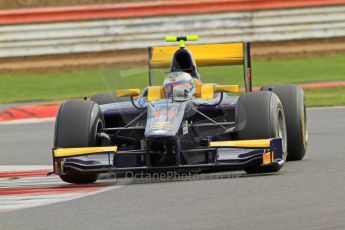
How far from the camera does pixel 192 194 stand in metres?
9.22

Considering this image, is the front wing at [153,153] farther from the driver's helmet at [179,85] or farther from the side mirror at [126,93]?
the side mirror at [126,93]

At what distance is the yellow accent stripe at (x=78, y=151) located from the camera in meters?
10.4

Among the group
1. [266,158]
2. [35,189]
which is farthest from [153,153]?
[35,189]

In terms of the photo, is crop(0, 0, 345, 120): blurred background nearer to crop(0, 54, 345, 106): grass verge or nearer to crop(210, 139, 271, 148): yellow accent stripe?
crop(0, 54, 345, 106): grass verge

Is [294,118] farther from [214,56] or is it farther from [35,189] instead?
[35,189]

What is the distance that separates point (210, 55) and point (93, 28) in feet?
46.6

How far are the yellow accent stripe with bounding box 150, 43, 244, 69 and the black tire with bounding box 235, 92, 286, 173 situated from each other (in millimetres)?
1822

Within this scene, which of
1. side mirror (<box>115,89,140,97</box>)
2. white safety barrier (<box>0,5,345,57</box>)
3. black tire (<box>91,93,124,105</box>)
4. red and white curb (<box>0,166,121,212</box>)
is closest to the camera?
red and white curb (<box>0,166,121,212</box>)

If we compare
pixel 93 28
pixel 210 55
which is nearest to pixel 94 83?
pixel 93 28

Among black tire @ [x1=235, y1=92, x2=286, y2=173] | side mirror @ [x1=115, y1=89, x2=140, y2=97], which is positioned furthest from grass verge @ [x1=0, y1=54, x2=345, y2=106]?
black tire @ [x1=235, y1=92, x2=286, y2=173]

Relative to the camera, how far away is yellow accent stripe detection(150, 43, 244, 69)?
41.0 feet

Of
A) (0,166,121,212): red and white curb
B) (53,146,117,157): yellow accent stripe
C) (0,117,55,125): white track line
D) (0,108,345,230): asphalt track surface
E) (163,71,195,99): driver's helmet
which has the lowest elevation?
(0,117,55,125): white track line

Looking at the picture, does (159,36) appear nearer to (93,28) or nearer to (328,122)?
(93,28)

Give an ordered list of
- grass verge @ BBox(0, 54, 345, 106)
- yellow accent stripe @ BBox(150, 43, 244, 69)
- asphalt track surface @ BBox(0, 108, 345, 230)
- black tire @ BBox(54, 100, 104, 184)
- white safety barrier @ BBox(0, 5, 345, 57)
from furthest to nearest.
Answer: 1. white safety barrier @ BBox(0, 5, 345, 57)
2. grass verge @ BBox(0, 54, 345, 106)
3. yellow accent stripe @ BBox(150, 43, 244, 69)
4. black tire @ BBox(54, 100, 104, 184)
5. asphalt track surface @ BBox(0, 108, 345, 230)
